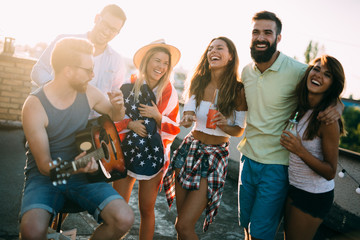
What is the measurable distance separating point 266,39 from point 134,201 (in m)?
3.18

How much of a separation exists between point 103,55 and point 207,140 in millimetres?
1525

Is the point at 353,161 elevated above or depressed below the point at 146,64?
below

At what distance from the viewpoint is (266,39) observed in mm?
2598

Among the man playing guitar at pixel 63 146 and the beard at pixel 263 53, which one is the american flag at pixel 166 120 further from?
the beard at pixel 263 53

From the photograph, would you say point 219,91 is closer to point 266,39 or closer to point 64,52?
point 266,39

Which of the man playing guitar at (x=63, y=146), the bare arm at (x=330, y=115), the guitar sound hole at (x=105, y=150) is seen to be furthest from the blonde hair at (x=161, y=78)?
the bare arm at (x=330, y=115)

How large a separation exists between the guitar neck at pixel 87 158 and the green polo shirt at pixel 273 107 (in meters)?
1.37

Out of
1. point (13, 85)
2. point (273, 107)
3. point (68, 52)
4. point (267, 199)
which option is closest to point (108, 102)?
point (68, 52)

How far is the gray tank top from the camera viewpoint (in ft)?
6.96

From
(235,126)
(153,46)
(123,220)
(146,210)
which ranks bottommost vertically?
(146,210)

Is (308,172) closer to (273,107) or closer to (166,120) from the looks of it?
(273,107)

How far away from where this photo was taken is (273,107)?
251 centimetres

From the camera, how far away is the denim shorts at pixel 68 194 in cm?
196

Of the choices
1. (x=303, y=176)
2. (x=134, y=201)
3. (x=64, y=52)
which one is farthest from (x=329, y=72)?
(x=134, y=201)
